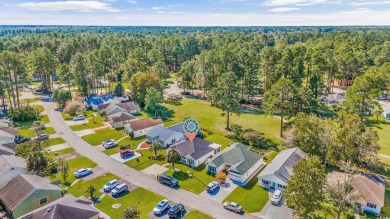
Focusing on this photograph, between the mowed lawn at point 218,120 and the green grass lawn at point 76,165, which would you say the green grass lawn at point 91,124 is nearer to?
the mowed lawn at point 218,120

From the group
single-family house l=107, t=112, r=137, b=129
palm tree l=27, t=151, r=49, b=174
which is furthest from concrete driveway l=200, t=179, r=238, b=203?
single-family house l=107, t=112, r=137, b=129

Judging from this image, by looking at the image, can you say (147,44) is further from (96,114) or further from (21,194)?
(21,194)

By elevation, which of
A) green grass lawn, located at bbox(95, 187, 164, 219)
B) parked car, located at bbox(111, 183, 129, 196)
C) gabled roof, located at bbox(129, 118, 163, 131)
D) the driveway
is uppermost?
gabled roof, located at bbox(129, 118, 163, 131)

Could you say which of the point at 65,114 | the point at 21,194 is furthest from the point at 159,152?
the point at 65,114

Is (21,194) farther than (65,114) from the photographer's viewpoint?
No

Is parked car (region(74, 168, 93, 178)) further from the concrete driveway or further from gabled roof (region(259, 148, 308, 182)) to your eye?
gabled roof (region(259, 148, 308, 182))

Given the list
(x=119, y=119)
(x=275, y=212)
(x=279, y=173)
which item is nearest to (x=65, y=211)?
(x=275, y=212)
